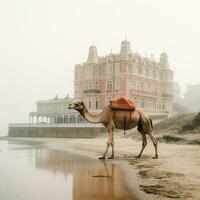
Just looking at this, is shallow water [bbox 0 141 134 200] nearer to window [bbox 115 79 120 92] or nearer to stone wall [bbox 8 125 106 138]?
stone wall [bbox 8 125 106 138]

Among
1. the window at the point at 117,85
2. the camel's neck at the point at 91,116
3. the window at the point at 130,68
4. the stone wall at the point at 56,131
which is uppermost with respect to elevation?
the window at the point at 130,68

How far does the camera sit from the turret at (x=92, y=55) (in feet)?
252

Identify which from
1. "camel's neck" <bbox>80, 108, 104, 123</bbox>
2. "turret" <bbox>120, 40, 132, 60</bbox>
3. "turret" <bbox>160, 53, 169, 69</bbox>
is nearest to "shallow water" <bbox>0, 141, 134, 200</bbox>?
"camel's neck" <bbox>80, 108, 104, 123</bbox>

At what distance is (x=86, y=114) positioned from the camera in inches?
765

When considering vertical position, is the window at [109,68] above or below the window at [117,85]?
above

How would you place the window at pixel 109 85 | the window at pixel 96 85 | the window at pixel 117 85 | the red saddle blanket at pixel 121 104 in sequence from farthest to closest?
the window at pixel 96 85 < the window at pixel 109 85 < the window at pixel 117 85 < the red saddle blanket at pixel 121 104

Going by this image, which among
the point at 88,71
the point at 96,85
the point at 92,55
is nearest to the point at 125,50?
the point at 92,55

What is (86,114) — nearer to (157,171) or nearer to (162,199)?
(157,171)

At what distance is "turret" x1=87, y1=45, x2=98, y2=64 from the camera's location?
76.8m

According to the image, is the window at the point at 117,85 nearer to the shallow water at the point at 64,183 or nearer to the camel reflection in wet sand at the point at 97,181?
the camel reflection in wet sand at the point at 97,181

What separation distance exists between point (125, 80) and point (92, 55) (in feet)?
35.1

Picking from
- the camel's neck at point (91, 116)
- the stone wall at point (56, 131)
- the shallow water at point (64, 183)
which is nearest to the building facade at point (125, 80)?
the stone wall at point (56, 131)

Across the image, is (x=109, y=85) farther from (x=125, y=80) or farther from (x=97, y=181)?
(x=97, y=181)

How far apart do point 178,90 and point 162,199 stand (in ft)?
468
